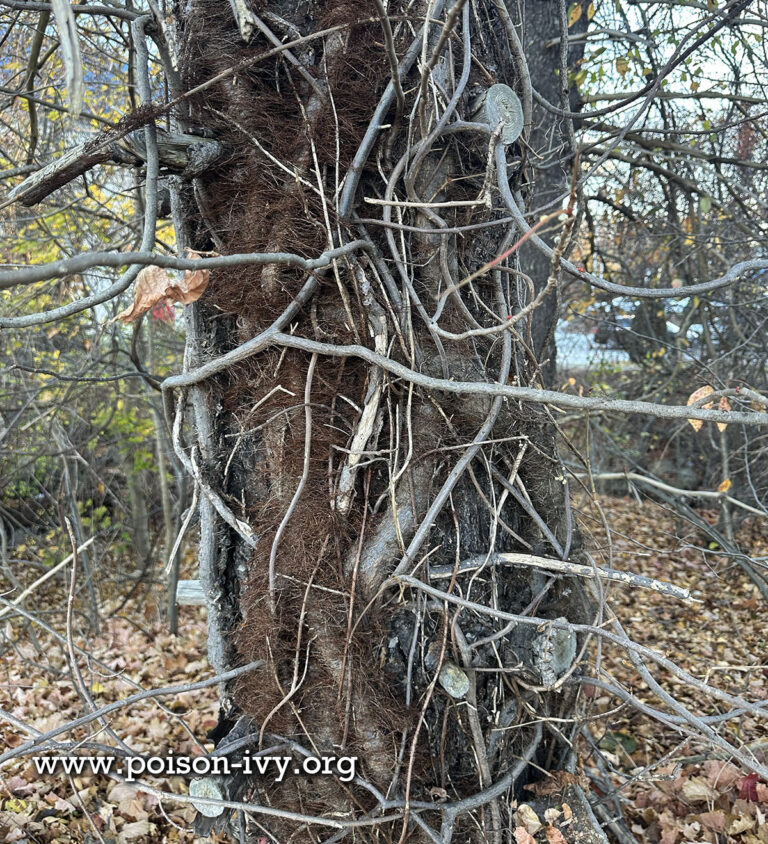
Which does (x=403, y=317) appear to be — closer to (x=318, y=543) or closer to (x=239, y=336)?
(x=239, y=336)

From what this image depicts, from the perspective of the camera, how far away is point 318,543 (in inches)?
73.4

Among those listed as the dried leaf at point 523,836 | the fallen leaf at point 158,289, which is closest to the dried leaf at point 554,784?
the dried leaf at point 523,836

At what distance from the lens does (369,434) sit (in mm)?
1832

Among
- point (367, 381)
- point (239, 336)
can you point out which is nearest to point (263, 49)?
point (239, 336)

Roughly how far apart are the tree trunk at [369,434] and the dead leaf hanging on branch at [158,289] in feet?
0.70

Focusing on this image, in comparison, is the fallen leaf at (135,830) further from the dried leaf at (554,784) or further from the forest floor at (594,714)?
the dried leaf at (554,784)

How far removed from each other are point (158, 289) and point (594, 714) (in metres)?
2.72

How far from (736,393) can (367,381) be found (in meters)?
0.92

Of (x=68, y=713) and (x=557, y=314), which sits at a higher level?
(x=557, y=314)

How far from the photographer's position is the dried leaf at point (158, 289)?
1.61 m

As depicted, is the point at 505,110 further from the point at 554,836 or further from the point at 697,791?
the point at 697,791

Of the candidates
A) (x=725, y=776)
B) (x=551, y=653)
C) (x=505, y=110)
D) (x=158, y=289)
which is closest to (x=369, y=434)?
(x=158, y=289)

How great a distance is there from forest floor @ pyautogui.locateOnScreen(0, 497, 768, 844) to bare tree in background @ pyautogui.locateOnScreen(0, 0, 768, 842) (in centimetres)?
31

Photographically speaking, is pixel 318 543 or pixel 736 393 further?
pixel 318 543
